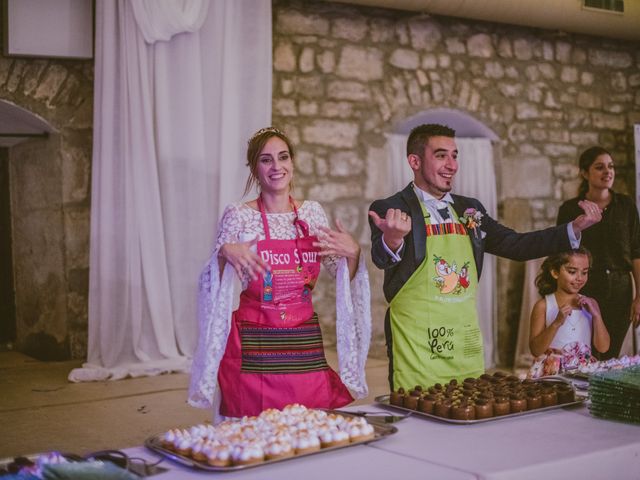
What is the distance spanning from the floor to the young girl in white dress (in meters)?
1.58

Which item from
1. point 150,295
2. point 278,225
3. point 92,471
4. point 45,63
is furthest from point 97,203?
point 92,471

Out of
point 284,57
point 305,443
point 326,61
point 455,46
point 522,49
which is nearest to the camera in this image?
point 305,443

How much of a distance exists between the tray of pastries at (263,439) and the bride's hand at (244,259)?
26.6 inches

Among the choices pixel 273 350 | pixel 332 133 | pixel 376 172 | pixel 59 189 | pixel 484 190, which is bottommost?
pixel 273 350

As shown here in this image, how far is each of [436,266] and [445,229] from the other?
0.54 ft

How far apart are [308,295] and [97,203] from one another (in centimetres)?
334

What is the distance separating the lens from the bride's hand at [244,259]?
280 centimetres

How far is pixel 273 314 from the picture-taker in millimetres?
3107

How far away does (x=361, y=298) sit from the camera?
10.7 feet

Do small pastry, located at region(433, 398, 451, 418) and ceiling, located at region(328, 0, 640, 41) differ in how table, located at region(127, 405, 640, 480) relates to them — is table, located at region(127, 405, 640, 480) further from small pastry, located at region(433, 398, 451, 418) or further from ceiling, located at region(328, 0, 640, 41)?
ceiling, located at region(328, 0, 640, 41)

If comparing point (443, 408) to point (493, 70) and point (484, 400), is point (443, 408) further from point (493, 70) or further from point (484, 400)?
point (493, 70)

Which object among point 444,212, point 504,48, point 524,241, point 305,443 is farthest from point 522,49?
point 305,443

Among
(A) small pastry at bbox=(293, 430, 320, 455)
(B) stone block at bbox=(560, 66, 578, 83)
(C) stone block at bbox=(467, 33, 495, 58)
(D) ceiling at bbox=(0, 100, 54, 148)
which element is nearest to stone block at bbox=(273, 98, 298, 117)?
(D) ceiling at bbox=(0, 100, 54, 148)

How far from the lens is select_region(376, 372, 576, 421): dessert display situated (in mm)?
2289
